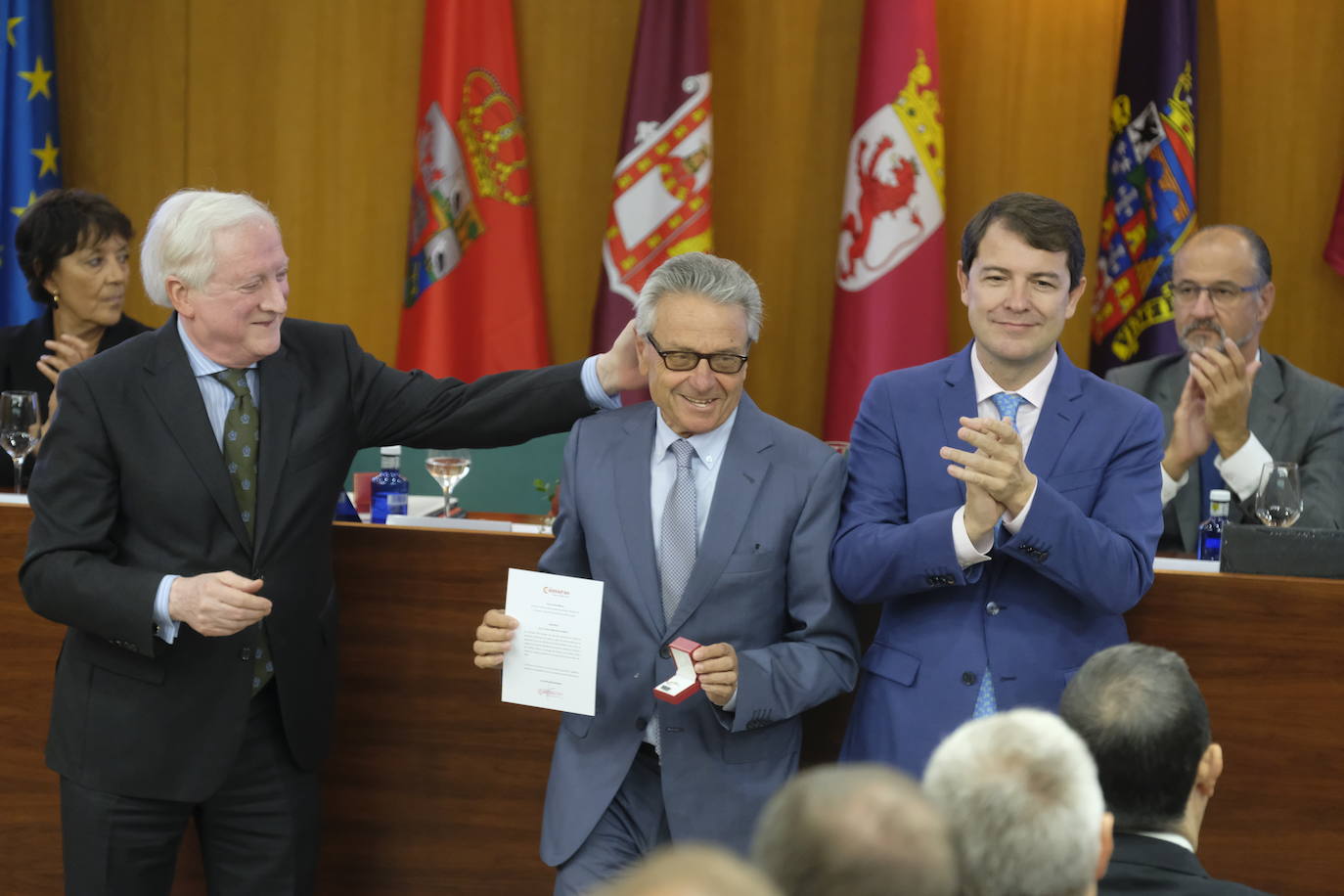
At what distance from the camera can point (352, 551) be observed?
336 centimetres

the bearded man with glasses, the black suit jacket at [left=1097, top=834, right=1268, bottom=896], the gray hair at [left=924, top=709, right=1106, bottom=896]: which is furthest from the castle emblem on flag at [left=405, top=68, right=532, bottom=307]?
the gray hair at [left=924, top=709, right=1106, bottom=896]

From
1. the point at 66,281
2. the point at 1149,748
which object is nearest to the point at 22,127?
the point at 66,281

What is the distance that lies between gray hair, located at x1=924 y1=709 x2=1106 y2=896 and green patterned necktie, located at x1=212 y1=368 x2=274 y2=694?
1.75 m

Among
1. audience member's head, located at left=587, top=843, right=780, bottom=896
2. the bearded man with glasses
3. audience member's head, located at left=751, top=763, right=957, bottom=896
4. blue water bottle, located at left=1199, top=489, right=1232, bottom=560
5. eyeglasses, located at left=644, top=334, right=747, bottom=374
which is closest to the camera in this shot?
audience member's head, located at left=587, top=843, right=780, bottom=896

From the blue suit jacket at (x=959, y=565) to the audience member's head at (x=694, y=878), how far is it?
162 cm

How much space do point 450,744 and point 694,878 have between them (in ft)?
7.93

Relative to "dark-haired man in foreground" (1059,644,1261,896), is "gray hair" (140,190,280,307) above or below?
above

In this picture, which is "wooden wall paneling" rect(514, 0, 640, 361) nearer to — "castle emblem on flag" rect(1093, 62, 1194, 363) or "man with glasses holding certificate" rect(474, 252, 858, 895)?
"castle emblem on flag" rect(1093, 62, 1194, 363)

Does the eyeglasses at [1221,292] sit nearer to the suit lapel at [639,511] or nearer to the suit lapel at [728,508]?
the suit lapel at [728,508]

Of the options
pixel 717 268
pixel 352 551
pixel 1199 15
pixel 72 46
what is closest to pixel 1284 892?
pixel 717 268

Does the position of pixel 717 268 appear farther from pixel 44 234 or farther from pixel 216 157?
pixel 216 157

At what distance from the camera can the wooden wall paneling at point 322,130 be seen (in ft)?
21.0

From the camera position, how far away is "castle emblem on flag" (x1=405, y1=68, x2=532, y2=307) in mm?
6121

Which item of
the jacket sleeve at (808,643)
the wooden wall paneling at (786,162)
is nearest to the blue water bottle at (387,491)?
the jacket sleeve at (808,643)
